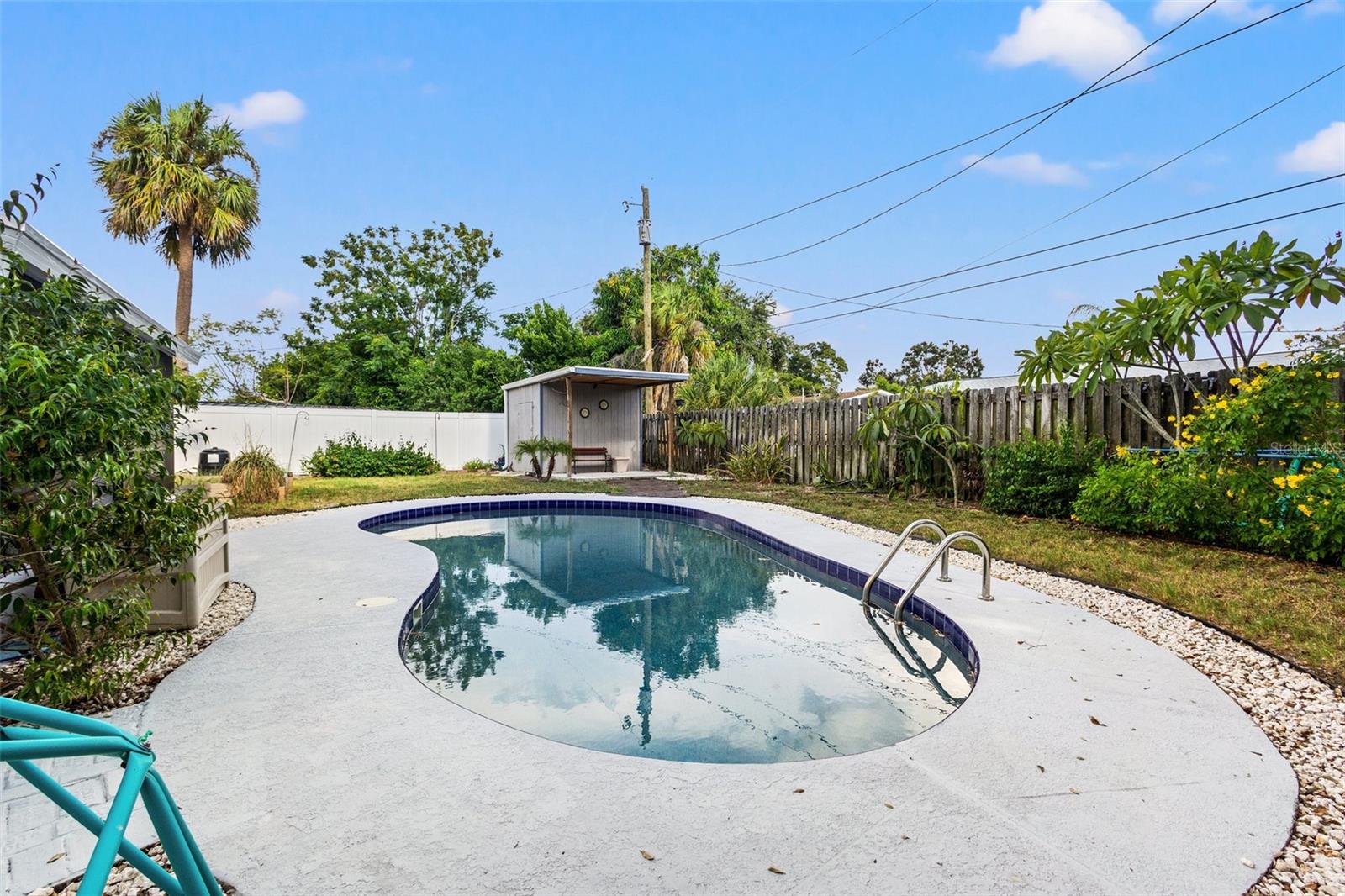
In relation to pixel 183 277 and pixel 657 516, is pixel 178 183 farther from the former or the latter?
pixel 657 516

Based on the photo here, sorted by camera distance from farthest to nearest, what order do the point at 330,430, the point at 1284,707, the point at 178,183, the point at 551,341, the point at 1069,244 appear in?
the point at 551,341
the point at 330,430
the point at 1069,244
the point at 178,183
the point at 1284,707

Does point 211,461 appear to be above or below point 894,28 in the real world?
below

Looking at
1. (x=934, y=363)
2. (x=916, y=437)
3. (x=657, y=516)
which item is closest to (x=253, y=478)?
(x=657, y=516)

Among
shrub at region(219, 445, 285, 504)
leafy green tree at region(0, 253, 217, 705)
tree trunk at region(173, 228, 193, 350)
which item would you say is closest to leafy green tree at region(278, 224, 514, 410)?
tree trunk at region(173, 228, 193, 350)

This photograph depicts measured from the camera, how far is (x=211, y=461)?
12.8 m

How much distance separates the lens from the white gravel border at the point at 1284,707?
1.74 meters

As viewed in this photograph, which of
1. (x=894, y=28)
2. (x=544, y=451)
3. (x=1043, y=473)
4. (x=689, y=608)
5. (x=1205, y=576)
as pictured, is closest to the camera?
(x=1205, y=576)

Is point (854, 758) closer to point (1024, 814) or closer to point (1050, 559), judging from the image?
point (1024, 814)

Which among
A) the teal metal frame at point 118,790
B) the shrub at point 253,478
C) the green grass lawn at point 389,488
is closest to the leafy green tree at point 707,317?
the green grass lawn at point 389,488

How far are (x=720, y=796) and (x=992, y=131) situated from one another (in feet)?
45.5

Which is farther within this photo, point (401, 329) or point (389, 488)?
point (401, 329)

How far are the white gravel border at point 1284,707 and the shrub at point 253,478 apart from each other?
903 centimetres

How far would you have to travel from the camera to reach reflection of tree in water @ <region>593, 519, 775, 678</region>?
12.9 feet

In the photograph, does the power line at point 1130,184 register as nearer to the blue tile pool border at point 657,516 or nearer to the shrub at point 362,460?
the blue tile pool border at point 657,516
